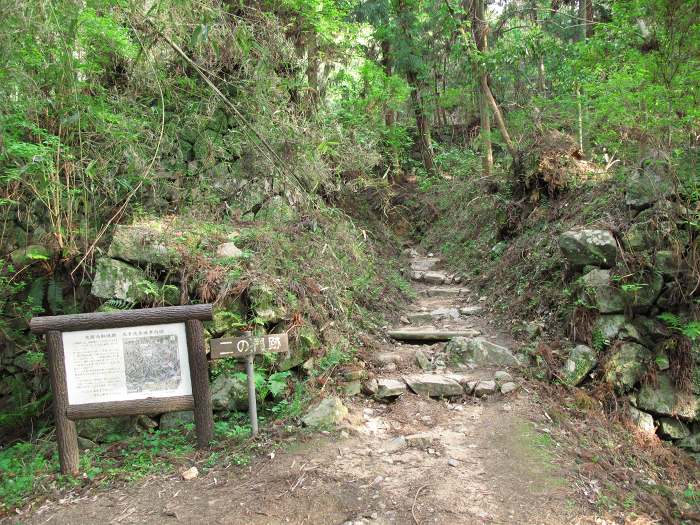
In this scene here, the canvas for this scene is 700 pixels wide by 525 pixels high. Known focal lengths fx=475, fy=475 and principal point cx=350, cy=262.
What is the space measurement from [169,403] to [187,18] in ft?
18.1

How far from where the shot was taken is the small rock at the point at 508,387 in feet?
17.3

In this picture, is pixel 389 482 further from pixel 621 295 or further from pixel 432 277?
pixel 432 277

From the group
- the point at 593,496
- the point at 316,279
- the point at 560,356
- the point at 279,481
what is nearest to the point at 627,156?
the point at 560,356

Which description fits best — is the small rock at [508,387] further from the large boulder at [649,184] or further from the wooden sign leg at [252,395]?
the large boulder at [649,184]

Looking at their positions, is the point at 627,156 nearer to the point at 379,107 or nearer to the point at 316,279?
the point at 316,279

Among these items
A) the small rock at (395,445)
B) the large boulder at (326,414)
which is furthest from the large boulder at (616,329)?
the large boulder at (326,414)

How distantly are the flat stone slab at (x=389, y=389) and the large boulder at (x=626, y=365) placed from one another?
240cm

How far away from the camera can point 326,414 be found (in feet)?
15.4

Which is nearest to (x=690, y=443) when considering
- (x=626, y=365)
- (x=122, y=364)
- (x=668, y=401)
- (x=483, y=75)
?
(x=668, y=401)

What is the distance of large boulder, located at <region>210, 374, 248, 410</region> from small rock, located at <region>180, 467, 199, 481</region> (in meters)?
0.92

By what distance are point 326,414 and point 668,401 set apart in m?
4.04

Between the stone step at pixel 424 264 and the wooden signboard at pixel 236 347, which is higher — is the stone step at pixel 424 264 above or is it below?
below

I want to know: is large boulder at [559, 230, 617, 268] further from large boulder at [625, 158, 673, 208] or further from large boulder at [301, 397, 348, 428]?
large boulder at [301, 397, 348, 428]

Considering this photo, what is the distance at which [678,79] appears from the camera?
6152mm
